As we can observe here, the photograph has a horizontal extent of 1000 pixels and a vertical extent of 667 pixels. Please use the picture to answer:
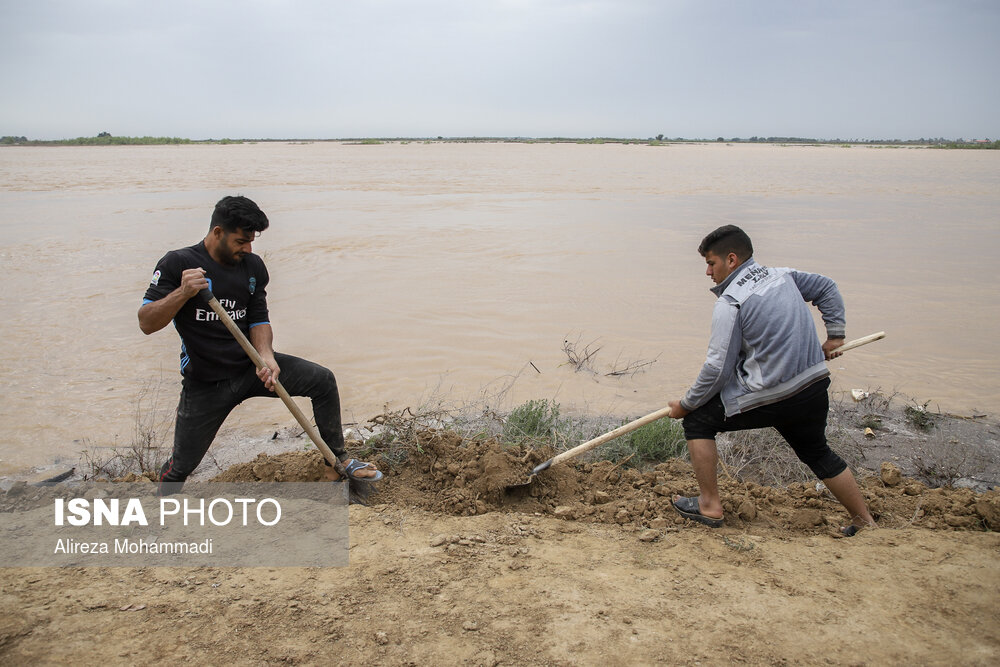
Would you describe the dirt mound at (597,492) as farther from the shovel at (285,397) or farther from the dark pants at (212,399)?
the dark pants at (212,399)

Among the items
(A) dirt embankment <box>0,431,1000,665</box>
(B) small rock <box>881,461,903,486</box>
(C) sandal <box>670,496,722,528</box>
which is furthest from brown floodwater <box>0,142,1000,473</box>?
(A) dirt embankment <box>0,431,1000,665</box>

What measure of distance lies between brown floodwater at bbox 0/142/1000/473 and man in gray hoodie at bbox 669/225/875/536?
2.27 m

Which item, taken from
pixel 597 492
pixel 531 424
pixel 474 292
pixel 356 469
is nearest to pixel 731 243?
pixel 597 492

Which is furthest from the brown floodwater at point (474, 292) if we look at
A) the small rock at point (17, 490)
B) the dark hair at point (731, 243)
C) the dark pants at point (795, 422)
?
the dark hair at point (731, 243)

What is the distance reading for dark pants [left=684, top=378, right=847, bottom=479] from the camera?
2.79 metres

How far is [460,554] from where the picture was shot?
2.80 m

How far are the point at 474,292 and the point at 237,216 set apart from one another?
5671 mm

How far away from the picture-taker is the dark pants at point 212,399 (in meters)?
3.11

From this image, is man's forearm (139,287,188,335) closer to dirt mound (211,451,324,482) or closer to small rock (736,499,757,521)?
dirt mound (211,451,324,482)

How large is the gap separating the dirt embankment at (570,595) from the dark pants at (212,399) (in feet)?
2.00

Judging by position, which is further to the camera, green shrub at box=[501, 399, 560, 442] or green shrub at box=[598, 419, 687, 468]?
green shrub at box=[501, 399, 560, 442]

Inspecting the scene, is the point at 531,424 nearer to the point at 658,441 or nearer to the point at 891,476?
the point at 658,441

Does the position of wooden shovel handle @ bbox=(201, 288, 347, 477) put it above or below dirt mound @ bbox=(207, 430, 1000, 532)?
above

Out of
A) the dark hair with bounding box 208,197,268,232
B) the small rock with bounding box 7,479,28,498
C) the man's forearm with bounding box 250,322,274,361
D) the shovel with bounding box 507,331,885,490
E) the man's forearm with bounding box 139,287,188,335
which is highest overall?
the dark hair with bounding box 208,197,268,232
